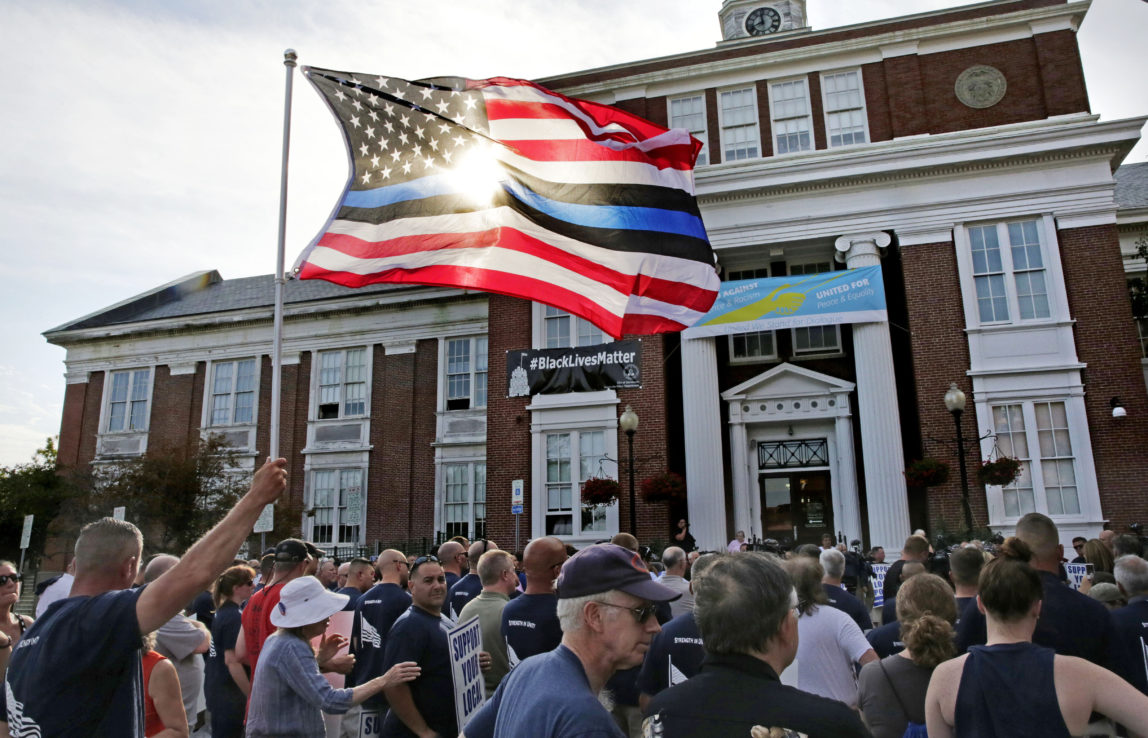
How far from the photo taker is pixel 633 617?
9.25 ft

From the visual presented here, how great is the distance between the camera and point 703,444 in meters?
21.5

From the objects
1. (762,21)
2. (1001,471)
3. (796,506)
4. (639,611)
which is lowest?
(639,611)

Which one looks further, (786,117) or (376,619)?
(786,117)

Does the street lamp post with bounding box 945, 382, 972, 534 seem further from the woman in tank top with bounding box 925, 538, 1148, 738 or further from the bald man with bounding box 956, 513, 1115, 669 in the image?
the woman in tank top with bounding box 925, 538, 1148, 738

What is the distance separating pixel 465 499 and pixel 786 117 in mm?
15078

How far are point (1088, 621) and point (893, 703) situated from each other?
1.48 m

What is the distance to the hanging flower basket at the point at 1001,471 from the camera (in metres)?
18.5

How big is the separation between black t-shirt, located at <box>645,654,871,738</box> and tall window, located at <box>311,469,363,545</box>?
86.0 ft

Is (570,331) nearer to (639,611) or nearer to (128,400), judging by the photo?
(128,400)

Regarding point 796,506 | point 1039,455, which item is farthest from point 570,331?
point 1039,455

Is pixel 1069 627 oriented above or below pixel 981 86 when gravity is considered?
below

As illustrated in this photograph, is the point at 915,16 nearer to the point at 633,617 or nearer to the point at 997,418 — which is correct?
the point at 997,418

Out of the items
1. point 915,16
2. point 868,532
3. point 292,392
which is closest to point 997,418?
point 868,532

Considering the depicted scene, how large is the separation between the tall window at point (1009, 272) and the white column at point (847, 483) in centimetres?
437
